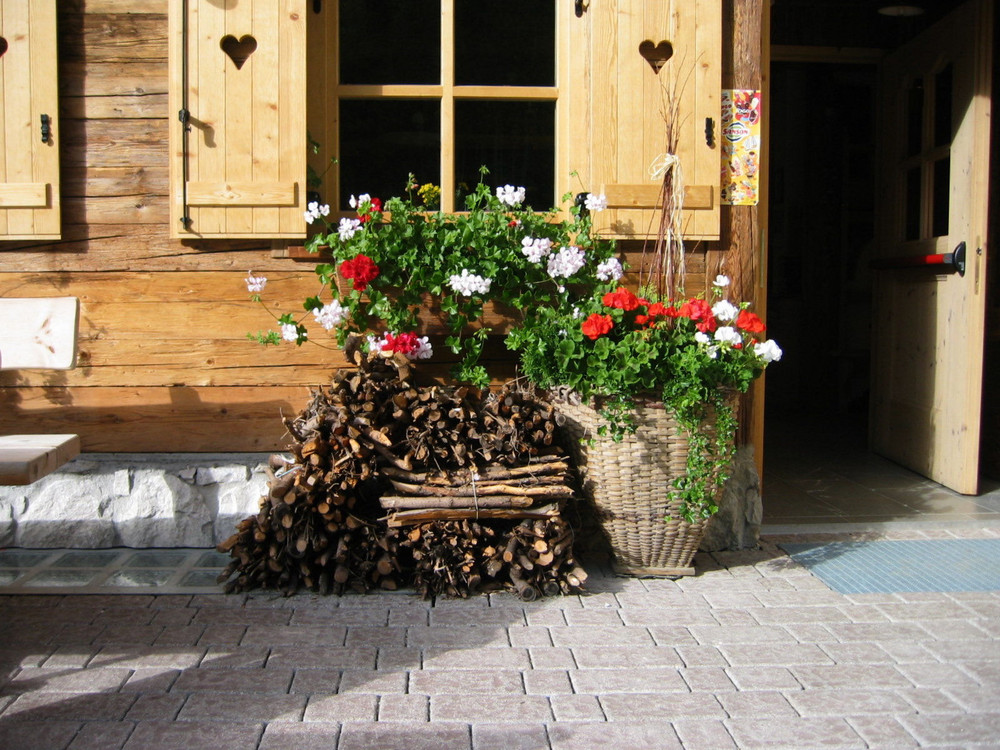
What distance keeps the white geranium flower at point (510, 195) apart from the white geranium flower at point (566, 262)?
0.88 feet

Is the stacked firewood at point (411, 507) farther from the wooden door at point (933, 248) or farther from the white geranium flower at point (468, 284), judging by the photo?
the wooden door at point (933, 248)

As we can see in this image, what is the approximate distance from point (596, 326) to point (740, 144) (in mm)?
1224

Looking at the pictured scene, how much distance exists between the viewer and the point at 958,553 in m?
4.39

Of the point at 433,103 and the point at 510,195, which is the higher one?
the point at 433,103

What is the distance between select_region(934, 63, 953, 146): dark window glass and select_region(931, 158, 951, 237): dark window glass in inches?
4.9

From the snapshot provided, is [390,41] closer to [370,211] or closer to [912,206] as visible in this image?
[370,211]

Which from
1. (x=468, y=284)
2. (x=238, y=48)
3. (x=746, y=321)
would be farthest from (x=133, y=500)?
(x=746, y=321)

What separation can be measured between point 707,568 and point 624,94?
1981mm

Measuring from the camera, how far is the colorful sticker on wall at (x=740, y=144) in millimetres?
4395

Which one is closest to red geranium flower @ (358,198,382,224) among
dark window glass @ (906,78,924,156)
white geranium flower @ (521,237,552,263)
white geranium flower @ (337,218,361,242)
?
white geranium flower @ (337,218,361,242)

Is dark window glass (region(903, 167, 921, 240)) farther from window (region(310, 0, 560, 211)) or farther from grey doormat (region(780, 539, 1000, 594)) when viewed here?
window (region(310, 0, 560, 211))

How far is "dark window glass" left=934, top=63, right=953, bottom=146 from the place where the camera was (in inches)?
215

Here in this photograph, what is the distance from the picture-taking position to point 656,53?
432 cm

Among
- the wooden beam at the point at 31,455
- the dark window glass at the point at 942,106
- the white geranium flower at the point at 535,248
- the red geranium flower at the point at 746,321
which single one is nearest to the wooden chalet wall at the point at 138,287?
the wooden beam at the point at 31,455
